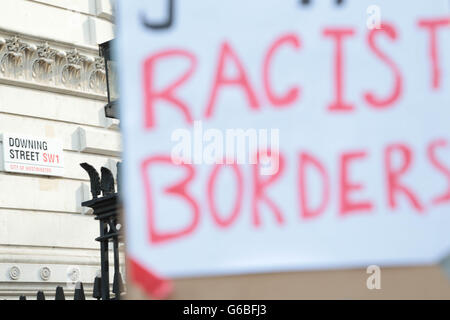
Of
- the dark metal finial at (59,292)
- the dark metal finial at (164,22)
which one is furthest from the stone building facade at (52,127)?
the dark metal finial at (164,22)

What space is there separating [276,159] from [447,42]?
47 cm

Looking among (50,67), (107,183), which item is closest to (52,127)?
(50,67)

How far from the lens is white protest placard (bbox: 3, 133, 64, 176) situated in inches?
593

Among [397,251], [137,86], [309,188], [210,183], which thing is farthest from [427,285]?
[137,86]

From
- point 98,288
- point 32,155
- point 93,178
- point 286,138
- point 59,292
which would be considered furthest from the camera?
point 32,155

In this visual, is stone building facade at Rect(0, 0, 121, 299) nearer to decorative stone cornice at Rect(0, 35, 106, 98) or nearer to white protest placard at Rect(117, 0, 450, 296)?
decorative stone cornice at Rect(0, 35, 106, 98)

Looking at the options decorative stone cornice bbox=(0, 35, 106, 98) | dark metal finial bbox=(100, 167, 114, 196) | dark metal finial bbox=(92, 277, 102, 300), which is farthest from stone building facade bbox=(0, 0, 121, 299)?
dark metal finial bbox=(100, 167, 114, 196)

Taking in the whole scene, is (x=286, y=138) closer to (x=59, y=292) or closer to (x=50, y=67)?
(x=59, y=292)

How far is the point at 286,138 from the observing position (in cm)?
313

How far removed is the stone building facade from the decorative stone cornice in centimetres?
1

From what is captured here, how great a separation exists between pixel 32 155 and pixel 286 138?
41.2 ft

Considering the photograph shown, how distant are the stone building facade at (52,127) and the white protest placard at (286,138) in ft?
39.5

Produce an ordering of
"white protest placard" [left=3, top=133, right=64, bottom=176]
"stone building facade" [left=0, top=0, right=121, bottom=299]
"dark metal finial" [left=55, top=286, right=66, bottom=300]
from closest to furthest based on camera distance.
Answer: "dark metal finial" [left=55, top=286, right=66, bottom=300]
"white protest placard" [left=3, top=133, right=64, bottom=176]
"stone building facade" [left=0, top=0, right=121, bottom=299]

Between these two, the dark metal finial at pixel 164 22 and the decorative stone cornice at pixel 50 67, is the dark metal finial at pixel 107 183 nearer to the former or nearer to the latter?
the decorative stone cornice at pixel 50 67
